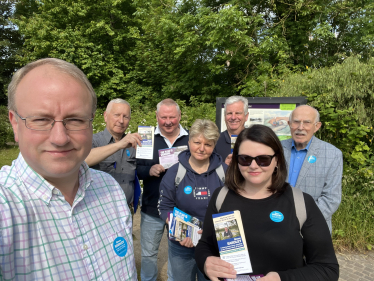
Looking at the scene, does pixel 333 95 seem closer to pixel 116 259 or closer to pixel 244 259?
pixel 244 259

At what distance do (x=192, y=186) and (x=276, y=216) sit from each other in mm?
1039

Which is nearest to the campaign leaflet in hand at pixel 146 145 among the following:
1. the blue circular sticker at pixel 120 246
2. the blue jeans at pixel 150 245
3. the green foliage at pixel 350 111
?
the blue jeans at pixel 150 245

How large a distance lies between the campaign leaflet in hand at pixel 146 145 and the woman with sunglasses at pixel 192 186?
526 millimetres

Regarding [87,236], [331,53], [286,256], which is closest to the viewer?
[87,236]

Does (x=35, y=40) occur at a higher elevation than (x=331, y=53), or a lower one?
higher

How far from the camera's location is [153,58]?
16438 mm

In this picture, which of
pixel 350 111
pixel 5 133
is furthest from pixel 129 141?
pixel 5 133

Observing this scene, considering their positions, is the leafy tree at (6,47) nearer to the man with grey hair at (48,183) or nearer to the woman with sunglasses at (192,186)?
the woman with sunglasses at (192,186)

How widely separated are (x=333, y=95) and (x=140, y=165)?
4.39 metres

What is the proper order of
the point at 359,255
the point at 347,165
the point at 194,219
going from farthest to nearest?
the point at 347,165
the point at 359,255
the point at 194,219

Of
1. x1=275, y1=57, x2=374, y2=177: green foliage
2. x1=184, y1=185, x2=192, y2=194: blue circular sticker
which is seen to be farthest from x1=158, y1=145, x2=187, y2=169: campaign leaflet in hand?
x1=275, y1=57, x2=374, y2=177: green foliage

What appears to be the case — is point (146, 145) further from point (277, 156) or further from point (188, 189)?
point (277, 156)

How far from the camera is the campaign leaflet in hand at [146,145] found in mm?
3123

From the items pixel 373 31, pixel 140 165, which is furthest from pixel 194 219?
pixel 373 31
